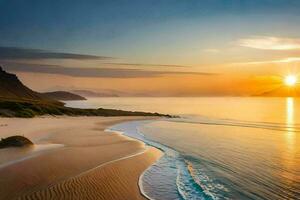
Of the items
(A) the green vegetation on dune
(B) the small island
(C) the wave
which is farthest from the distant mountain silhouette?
(C) the wave

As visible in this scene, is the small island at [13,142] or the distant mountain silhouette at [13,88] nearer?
the small island at [13,142]

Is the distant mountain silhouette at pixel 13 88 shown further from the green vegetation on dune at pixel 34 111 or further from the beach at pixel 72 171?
the beach at pixel 72 171

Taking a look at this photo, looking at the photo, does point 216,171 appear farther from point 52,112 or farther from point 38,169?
point 52,112

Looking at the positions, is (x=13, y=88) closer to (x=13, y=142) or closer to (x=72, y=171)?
(x=13, y=142)

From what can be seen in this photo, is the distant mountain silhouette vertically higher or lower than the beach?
higher

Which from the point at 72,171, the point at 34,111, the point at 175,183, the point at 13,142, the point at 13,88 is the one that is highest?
the point at 13,88

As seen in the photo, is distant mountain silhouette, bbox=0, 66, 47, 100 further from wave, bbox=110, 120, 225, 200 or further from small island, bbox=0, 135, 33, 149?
wave, bbox=110, 120, 225, 200

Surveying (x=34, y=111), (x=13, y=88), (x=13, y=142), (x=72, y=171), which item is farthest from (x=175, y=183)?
(x=13, y=88)

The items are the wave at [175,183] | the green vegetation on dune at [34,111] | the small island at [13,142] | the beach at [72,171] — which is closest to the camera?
the beach at [72,171]

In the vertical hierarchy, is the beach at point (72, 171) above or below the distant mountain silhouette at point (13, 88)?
below

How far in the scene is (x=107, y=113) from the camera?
82.2 metres

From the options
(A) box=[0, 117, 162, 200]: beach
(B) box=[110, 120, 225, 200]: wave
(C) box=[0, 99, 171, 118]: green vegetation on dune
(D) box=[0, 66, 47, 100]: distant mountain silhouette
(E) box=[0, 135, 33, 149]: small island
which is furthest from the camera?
(D) box=[0, 66, 47, 100]: distant mountain silhouette

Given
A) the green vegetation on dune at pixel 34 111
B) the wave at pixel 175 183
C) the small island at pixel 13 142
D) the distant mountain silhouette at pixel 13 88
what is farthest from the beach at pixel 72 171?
the distant mountain silhouette at pixel 13 88

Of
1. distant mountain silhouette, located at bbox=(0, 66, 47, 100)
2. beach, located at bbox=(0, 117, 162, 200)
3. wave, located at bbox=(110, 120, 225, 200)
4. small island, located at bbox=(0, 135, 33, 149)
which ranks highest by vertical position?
distant mountain silhouette, located at bbox=(0, 66, 47, 100)
